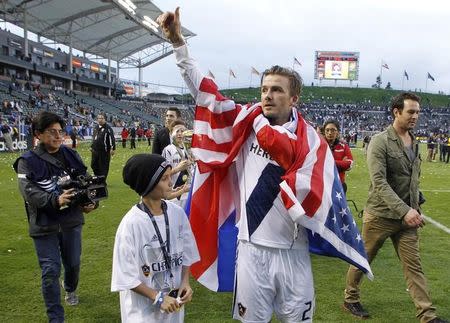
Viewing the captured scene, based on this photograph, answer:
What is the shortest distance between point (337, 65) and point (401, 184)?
84989mm

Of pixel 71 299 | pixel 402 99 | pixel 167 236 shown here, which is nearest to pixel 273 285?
→ pixel 167 236

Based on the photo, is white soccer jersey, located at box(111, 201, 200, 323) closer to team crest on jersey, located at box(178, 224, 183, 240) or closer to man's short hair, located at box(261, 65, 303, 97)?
team crest on jersey, located at box(178, 224, 183, 240)

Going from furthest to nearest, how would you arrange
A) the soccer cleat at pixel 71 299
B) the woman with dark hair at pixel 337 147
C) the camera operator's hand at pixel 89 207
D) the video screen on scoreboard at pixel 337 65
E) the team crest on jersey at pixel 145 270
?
the video screen on scoreboard at pixel 337 65, the woman with dark hair at pixel 337 147, the soccer cleat at pixel 71 299, the camera operator's hand at pixel 89 207, the team crest on jersey at pixel 145 270

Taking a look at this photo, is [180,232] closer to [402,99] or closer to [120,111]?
[402,99]

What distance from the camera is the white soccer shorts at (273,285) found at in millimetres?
2844

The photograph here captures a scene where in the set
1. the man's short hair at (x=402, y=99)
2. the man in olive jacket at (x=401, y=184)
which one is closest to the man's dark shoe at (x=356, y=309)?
the man in olive jacket at (x=401, y=184)

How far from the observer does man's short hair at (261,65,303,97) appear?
300 centimetres

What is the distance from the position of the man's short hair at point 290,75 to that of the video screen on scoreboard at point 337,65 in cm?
8458

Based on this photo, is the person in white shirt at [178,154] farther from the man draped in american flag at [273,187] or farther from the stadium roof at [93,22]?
the stadium roof at [93,22]

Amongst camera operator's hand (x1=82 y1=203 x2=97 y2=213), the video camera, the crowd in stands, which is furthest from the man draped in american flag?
the crowd in stands

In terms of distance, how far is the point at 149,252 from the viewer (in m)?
2.72

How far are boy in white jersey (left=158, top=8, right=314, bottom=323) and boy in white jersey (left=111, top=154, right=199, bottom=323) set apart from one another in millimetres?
427

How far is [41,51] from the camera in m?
55.6

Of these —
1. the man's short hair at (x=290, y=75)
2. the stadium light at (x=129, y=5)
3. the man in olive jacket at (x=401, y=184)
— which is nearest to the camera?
the man's short hair at (x=290, y=75)
